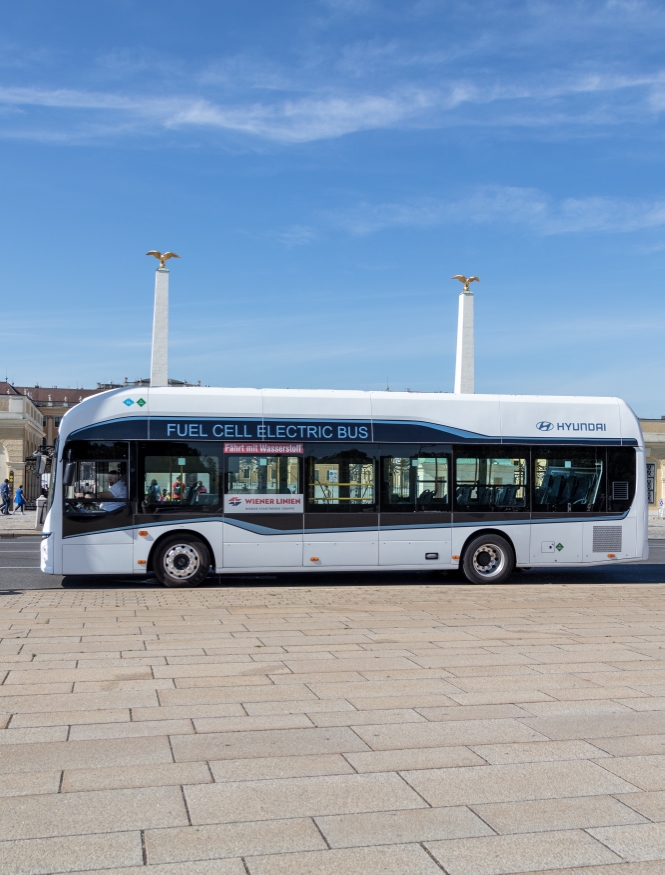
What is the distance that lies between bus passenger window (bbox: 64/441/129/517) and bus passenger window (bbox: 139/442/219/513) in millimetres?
373

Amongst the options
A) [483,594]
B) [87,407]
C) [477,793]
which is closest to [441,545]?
[483,594]

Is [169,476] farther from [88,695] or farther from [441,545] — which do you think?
[88,695]

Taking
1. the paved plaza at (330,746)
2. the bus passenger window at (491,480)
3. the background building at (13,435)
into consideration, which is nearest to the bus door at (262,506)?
the bus passenger window at (491,480)

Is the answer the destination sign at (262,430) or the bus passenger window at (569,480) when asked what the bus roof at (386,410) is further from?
the bus passenger window at (569,480)

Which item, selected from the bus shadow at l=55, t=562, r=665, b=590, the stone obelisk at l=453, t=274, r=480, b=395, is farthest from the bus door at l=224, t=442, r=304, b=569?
the stone obelisk at l=453, t=274, r=480, b=395

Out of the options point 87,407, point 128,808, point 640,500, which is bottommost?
point 128,808

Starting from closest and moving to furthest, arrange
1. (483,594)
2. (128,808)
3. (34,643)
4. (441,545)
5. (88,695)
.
A: (128,808), (88,695), (34,643), (483,594), (441,545)

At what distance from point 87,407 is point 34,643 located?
621 centimetres

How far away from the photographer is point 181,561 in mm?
14969

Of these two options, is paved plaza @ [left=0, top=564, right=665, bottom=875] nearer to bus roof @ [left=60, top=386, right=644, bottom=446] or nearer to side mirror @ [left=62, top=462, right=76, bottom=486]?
side mirror @ [left=62, top=462, right=76, bottom=486]

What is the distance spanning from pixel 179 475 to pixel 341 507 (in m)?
2.68

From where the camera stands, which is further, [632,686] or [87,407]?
[87,407]

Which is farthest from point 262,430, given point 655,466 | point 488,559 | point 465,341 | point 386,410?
point 655,466

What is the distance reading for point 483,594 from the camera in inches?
567
